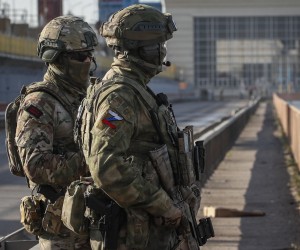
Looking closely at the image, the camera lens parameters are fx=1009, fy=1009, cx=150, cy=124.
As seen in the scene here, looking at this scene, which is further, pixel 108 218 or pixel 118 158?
pixel 108 218

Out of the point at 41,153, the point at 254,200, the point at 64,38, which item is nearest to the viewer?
the point at 41,153

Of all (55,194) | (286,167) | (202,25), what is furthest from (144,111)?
(202,25)

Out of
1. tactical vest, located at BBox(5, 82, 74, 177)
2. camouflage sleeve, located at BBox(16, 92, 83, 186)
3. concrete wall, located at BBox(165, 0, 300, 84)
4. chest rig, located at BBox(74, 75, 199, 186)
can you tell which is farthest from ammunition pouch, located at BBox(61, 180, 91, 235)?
concrete wall, located at BBox(165, 0, 300, 84)

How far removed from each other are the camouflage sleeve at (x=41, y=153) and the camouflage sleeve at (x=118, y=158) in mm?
853

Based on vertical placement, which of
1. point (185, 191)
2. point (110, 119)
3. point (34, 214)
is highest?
point (110, 119)

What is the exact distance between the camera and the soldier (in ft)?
16.8

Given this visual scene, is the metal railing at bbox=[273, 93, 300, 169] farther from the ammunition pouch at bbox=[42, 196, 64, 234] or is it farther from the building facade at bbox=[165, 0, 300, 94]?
the building facade at bbox=[165, 0, 300, 94]

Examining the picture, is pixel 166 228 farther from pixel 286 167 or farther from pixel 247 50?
pixel 247 50

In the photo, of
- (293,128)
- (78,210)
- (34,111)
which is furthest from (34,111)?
(293,128)

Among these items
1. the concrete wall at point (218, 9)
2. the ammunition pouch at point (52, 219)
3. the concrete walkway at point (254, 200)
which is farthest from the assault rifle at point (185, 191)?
the concrete wall at point (218, 9)

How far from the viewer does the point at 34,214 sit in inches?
210

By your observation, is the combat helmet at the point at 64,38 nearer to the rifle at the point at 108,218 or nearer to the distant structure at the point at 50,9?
the rifle at the point at 108,218

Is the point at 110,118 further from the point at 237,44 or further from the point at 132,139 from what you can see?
the point at 237,44

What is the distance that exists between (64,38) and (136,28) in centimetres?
114
